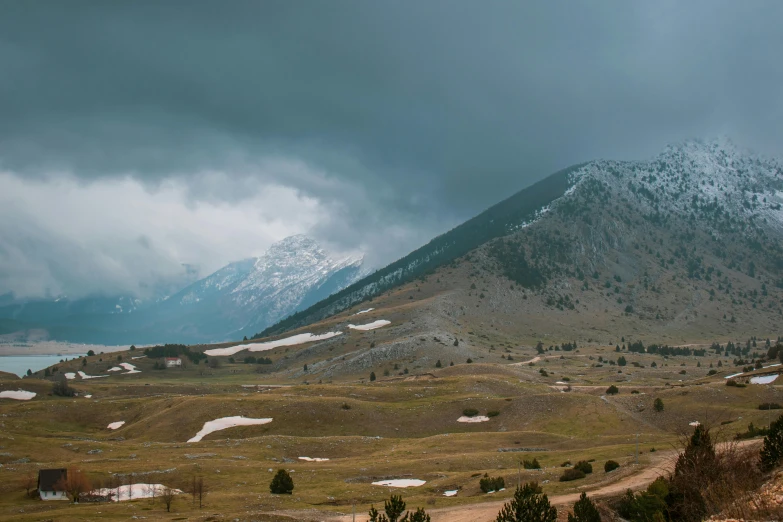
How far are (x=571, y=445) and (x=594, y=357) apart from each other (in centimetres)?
12645

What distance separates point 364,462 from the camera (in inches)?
2736

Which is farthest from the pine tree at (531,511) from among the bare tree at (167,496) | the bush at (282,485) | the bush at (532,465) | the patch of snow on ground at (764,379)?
the patch of snow on ground at (764,379)

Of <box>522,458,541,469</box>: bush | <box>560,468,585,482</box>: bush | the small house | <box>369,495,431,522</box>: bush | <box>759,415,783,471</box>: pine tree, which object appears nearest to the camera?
<box>369,495,431,522</box>: bush

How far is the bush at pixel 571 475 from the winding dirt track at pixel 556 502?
5887 mm

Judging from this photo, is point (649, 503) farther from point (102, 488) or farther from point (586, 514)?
point (102, 488)

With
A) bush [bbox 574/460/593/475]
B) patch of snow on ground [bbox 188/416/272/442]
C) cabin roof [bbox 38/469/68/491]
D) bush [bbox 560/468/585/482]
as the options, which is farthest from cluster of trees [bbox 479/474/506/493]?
patch of snow on ground [bbox 188/416/272/442]

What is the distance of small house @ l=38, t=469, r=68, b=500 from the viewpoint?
5731cm

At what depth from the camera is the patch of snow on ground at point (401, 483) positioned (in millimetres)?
57581

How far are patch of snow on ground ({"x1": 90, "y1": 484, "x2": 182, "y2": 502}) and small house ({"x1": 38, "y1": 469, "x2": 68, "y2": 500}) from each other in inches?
112

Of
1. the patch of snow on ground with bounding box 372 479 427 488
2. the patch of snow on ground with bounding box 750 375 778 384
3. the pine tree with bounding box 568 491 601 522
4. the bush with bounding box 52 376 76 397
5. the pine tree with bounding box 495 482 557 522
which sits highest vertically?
the bush with bounding box 52 376 76 397

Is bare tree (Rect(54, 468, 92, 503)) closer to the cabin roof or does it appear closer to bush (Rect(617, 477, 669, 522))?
the cabin roof

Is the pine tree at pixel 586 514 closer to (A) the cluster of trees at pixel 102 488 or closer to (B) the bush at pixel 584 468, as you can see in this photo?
(B) the bush at pixel 584 468

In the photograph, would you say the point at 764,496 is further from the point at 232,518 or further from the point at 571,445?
the point at 571,445

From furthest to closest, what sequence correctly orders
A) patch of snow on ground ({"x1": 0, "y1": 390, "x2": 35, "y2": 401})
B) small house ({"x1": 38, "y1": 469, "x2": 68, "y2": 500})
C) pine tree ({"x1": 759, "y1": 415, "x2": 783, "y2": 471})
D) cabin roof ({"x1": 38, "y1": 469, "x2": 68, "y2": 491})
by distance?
patch of snow on ground ({"x1": 0, "y1": 390, "x2": 35, "y2": 401}) → cabin roof ({"x1": 38, "y1": 469, "x2": 68, "y2": 491}) → small house ({"x1": 38, "y1": 469, "x2": 68, "y2": 500}) → pine tree ({"x1": 759, "y1": 415, "x2": 783, "y2": 471})
